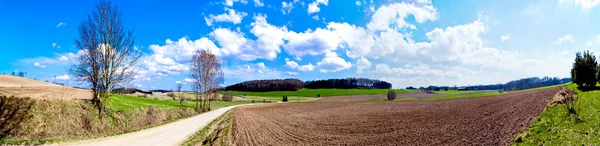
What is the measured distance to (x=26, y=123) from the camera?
1664 centimetres

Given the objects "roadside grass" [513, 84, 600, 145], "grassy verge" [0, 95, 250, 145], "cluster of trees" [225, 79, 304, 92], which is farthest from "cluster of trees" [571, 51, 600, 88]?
"cluster of trees" [225, 79, 304, 92]

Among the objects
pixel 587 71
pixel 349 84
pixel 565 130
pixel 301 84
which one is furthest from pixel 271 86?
pixel 565 130

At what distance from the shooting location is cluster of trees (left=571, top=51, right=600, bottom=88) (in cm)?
3403

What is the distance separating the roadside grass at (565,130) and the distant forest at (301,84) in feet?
468

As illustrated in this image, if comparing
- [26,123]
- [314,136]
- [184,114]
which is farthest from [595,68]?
[26,123]

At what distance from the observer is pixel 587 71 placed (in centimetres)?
3431

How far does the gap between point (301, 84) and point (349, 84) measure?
1097 inches

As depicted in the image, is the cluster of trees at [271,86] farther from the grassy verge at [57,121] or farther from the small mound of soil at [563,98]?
the small mound of soil at [563,98]

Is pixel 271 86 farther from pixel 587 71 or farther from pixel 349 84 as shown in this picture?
Answer: pixel 587 71

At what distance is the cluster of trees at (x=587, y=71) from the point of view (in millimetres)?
34031

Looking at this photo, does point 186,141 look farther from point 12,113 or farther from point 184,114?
point 184,114

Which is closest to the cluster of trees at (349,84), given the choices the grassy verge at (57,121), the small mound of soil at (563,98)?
the small mound of soil at (563,98)

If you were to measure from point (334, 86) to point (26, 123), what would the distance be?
511 feet

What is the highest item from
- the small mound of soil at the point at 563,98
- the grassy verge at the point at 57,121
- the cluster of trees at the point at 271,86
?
the cluster of trees at the point at 271,86
